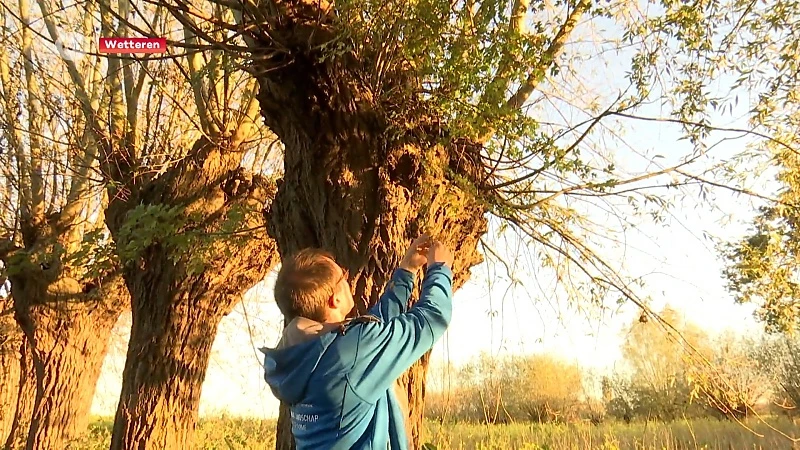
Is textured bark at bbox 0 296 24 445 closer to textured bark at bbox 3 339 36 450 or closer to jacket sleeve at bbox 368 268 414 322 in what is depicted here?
textured bark at bbox 3 339 36 450

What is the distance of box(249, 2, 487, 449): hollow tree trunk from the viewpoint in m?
3.88

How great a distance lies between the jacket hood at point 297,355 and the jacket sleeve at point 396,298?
0.42m

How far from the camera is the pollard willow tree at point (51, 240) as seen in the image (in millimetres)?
8406

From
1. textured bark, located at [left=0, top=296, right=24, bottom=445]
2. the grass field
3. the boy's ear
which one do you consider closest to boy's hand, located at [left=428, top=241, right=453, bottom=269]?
the boy's ear

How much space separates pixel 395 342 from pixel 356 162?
82.9 inches

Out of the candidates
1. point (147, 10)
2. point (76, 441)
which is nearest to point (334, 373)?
point (147, 10)

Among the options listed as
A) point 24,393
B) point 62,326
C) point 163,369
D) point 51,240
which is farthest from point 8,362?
point 163,369

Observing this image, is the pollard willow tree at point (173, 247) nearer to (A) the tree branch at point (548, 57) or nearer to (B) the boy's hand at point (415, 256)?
(A) the tree branch at point (548, 57)

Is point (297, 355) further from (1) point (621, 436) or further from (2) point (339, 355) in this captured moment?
(1) point (621, 436)

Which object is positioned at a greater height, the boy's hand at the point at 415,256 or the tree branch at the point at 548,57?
the tree branch at the point at 548,57

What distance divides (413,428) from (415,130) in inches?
67.6

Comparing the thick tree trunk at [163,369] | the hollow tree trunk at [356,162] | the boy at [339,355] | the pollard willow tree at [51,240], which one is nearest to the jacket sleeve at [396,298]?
the boy at [339,355]

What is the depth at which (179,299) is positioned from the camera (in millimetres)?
7090

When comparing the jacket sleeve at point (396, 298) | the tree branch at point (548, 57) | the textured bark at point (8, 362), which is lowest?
the jacket sleeve at point (396, 298)
